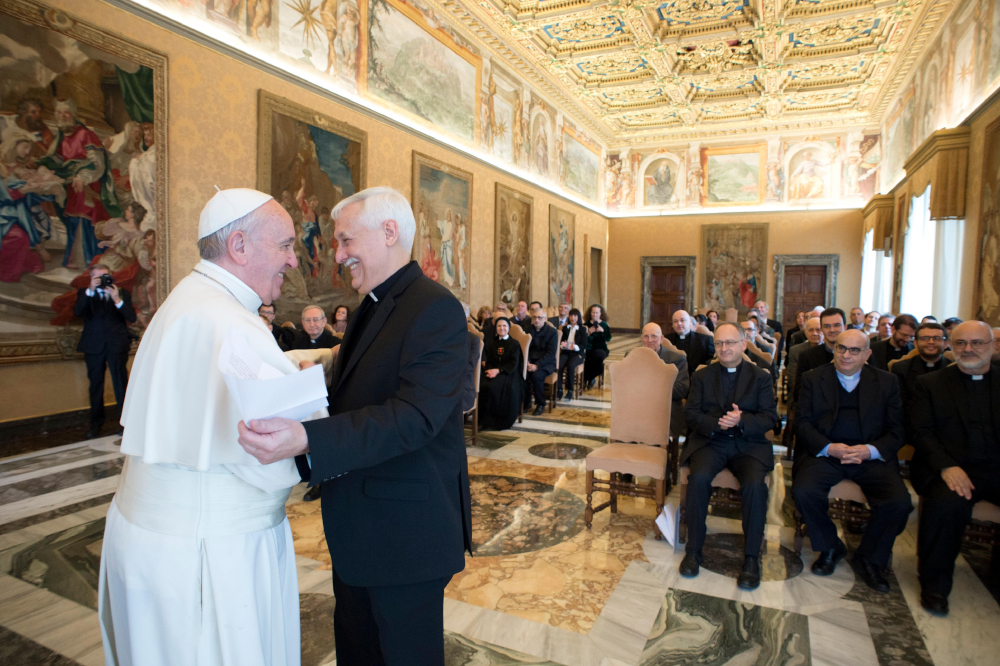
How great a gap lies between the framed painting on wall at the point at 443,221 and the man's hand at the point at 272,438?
9800 millimetres

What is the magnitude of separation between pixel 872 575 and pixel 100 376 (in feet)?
24.6

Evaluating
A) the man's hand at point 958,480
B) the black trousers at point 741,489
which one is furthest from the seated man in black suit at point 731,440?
the man's hand at point 958,480

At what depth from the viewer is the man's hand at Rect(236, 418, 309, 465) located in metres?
1.22

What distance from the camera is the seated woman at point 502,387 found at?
7.70m

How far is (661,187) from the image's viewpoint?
73.4 ft

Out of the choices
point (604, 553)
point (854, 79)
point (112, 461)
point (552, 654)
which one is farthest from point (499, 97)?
point (552, 654)

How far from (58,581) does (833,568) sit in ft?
15.3

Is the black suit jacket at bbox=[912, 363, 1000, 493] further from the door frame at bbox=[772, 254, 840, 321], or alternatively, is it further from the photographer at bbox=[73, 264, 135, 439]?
the door frame at bbox=[772, 254, 840, 321]

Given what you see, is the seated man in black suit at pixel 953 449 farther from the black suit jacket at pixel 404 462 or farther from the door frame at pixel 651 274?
the door frame at pixel 651 274

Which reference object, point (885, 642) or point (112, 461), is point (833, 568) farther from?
point (112, 461)

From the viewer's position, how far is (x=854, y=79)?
16141 mm

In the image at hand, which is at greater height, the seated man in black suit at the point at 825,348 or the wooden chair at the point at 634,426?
the seated man in black suit at the point at 825,348

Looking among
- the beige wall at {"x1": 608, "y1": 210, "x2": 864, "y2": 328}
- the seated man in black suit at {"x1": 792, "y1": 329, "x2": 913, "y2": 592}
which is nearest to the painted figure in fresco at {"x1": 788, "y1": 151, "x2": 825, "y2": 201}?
the beige wall at {"x1": 608, "y1": 210, "x2": 864, "y2": 328}

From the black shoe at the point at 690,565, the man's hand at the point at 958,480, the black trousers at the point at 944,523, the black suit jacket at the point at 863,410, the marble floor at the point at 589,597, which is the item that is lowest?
the marble floor at the point at 589,597
